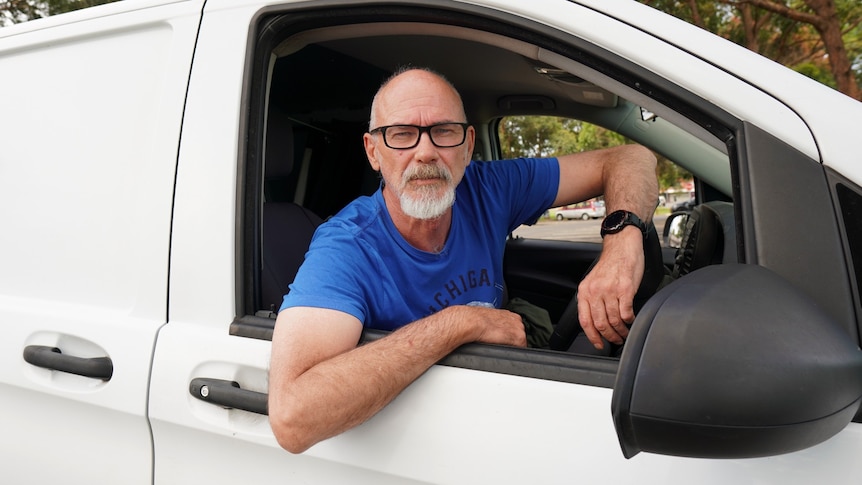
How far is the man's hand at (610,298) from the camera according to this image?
1.24 meters

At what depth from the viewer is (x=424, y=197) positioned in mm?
1563

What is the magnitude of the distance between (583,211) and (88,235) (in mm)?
1634

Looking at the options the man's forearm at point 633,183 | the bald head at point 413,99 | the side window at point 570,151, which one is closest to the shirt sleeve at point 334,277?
the bald head at point 413,99

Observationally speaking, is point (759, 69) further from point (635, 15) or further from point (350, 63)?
point (350, 63)

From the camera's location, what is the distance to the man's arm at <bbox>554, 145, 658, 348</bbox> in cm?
125

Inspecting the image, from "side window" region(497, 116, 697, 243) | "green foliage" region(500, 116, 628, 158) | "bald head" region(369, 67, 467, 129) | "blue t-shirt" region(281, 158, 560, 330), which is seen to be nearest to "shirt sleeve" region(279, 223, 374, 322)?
"blue t-shirt" region(281, 158, 560, 330)

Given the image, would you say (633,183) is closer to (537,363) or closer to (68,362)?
(537,363)

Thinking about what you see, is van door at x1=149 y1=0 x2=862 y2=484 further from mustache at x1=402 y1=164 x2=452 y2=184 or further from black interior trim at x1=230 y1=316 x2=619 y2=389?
mustache at x1=402 y1=164 x2=452 y2=184

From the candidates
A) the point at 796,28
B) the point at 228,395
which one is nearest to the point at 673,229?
the point at 228,395

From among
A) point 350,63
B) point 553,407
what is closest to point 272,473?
point 553,407

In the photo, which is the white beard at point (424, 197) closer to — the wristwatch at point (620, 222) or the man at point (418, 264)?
the man at point (418, 264)

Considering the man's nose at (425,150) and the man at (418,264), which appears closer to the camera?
the man at (418,264)

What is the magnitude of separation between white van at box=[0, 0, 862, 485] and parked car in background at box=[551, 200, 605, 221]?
0.26m

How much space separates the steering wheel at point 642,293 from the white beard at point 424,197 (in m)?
0.39
